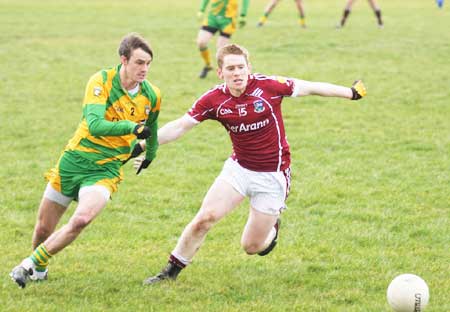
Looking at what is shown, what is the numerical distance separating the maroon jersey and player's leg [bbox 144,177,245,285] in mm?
312

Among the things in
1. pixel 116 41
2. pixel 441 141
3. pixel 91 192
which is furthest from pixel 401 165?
pixel 116 41

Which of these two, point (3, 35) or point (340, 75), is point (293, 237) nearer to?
point (340, 75)

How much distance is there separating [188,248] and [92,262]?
3.68 ft

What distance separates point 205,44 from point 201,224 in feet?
36.1

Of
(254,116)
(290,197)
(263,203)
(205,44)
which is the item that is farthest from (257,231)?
(205,44)

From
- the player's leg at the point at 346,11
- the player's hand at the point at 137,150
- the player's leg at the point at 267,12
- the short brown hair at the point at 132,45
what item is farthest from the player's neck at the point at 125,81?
the player's leg at the point at 267,12

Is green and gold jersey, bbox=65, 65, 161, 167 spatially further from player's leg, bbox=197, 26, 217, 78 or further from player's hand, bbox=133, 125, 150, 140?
player's leg, bbox=197, 26, 217, 78

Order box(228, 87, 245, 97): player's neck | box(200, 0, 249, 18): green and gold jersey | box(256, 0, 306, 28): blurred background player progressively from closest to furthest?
1. box(228, 87, 245, 97): player's neck
2. box(200, 0, 249, 18): green and gold jersey
3. box(256, 0, 306, 28): blurred background player

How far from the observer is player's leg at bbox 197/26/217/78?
17.6 meters

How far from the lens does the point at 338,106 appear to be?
49.3 ft

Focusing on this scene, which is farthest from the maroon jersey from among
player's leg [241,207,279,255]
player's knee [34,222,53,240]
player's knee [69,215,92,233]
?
player's knee [34,222,53,240]

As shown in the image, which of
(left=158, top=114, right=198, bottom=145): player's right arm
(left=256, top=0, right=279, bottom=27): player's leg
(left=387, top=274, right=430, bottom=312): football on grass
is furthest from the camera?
(left=256, top=0, right=279, bottom=27): player's leg

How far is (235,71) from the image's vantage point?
6828 mm

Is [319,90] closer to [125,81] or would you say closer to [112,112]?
[125,81]
